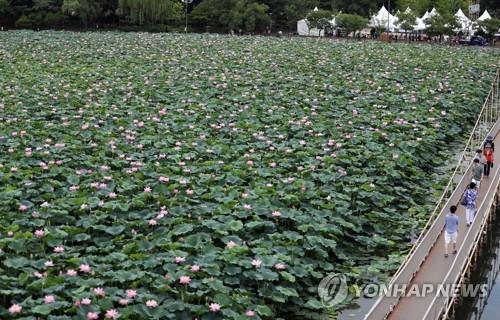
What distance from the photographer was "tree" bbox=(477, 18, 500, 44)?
3753 centimetres

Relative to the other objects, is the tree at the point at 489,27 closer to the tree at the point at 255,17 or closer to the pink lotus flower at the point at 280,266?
the tree at the point at 255,17

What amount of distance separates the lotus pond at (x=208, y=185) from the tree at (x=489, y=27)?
20.7 m

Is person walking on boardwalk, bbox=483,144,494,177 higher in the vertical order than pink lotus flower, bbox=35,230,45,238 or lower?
higher

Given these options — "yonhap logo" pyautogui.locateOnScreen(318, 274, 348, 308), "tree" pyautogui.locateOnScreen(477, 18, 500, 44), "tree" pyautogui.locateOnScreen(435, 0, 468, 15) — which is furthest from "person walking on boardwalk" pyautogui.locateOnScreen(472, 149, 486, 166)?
"tree" pyautogui.locateOnScreen(435, 0, 468, 15)

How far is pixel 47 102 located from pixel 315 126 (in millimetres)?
5785

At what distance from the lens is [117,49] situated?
25.8 m

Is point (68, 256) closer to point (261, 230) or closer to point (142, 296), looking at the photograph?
point (142, 296)

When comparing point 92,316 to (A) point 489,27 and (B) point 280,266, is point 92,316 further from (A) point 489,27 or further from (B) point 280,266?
(A) point 489,27

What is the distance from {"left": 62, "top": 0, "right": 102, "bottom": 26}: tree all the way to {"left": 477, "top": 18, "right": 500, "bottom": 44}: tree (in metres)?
23.6

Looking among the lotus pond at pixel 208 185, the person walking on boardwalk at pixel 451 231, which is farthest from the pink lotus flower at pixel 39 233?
the person walking on boardwalk at pixel 451 231

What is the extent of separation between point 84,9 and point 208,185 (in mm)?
35736

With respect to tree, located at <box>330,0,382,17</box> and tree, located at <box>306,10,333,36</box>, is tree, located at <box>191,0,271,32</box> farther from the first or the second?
tree, located at <box>330,0,382,17</box>

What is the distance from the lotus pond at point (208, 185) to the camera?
608cm

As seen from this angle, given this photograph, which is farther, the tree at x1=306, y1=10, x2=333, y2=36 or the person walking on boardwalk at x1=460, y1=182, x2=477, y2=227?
the tree at x1=306, y1=10, x2=333, y2=36
